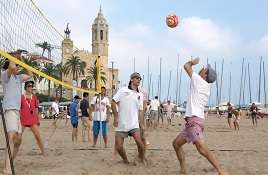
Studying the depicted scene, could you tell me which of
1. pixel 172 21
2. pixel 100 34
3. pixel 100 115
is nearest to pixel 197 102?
pixel 100 115

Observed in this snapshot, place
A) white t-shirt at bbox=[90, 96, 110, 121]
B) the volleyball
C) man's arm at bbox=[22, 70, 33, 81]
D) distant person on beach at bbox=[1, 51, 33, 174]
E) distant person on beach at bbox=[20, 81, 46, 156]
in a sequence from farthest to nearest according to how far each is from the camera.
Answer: the volleyball
white t-shirt at bbox=[90, 96, 110, 121]
distant person on beach at bbox=[20, 81, 46, 156]
man's arm at bbox=[22, 70, 33, 81]
distant person on beach at bbox=[1, 51, 33, 174]

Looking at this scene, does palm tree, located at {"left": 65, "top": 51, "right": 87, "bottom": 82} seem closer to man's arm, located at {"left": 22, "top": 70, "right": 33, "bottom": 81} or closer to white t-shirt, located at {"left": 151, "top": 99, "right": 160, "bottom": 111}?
white t-shirt, located at {"left": 151, "top": 99, "right": 160, "bottom": 111}

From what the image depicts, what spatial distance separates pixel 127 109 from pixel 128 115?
0.09 meters

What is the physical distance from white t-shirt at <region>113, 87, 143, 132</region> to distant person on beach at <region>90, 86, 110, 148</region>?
305cm

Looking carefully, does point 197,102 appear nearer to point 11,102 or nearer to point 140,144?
point 140,144

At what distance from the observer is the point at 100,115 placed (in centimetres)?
1029

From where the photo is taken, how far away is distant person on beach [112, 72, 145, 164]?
23.2ft

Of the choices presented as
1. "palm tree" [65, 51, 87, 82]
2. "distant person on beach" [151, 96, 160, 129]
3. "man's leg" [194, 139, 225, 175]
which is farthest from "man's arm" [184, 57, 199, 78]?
"palm tree" [65, 51, 87, 82]

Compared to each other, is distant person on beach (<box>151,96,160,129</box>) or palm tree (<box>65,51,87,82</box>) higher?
palm tree (<box>65,51,87,82</box>)

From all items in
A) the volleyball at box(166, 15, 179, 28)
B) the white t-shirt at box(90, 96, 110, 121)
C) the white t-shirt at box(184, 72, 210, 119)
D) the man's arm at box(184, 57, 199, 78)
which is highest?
the volleyball at box(166, 15, 179, 28)

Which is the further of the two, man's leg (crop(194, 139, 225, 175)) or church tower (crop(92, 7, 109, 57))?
church tower (crop(92, 7, 109, 57))

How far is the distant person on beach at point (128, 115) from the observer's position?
7059mm

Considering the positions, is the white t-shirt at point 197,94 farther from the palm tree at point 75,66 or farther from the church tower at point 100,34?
the church tower at point 100,34

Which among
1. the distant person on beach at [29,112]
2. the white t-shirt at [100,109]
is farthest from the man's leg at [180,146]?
the white t-shirt at [100,109]
